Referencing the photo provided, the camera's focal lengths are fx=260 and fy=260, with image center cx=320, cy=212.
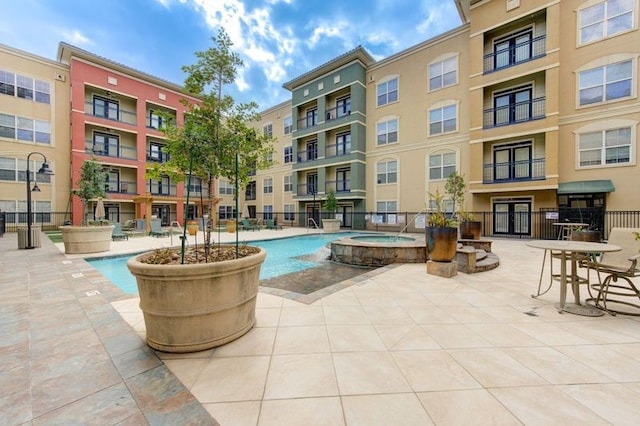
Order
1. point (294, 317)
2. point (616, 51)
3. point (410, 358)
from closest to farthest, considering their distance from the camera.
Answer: point (410, 358)
point (294, 317)
point (616, 51)

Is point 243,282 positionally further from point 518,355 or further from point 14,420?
point 518,355

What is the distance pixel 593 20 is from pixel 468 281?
1618 cm

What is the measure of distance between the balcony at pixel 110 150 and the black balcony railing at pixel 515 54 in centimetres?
2574

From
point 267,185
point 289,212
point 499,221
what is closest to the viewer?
point 499,221

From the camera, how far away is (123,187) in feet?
67.6

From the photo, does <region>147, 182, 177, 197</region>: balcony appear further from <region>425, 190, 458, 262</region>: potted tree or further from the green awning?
the green awning

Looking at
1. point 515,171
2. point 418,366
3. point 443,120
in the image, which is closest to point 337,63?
point 443,120

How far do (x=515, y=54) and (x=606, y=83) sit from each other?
4387mm

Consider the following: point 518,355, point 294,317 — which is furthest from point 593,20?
point 294,317

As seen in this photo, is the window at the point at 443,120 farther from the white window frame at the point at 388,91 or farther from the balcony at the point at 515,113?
the white window frame at the point at 388,91

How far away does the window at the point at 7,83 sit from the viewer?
1591 cm

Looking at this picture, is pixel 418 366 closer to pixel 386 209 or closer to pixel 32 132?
pixel 386 209

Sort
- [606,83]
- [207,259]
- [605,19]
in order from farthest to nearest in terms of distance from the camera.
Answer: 1. [606,83]
2. [605,19]
3. [207,259]

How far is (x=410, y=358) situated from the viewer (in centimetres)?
244
